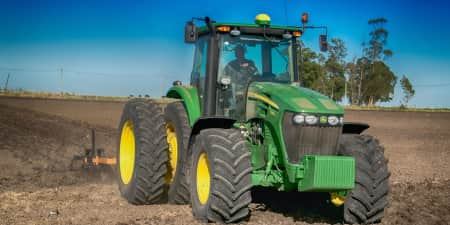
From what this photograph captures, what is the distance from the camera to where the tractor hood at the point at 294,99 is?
25.7ft

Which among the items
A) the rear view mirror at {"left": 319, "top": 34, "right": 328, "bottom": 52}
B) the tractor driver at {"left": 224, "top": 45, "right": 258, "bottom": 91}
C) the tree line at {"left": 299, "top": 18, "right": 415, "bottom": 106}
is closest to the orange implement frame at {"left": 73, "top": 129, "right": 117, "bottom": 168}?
the tractor driver at {"left": 224, "top": 45, "right": 258, "bottom": 91}

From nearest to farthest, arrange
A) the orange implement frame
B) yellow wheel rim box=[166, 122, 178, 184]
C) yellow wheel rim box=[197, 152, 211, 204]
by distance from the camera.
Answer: yellow wheel rim box=[197, 152, 211, 204] → yellow wheel rim box=[166, 122, 178, 184] → the orange implement frame

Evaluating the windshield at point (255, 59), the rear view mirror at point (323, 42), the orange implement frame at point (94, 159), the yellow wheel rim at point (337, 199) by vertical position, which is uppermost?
the rear view mirror at point (323, 42)

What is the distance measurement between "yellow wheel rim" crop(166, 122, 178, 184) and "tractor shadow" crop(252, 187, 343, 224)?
4.53 ft

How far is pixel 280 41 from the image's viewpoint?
931cm

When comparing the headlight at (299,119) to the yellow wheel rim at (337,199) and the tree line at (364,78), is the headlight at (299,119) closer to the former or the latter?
the yellow wheel rim at (337,199)

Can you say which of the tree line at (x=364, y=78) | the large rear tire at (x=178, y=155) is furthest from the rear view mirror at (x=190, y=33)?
the tree line at (x=364, y=78)

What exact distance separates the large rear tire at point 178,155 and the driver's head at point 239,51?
1361mm

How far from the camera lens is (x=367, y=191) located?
763cm

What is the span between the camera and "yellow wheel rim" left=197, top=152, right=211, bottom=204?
8.11 metres

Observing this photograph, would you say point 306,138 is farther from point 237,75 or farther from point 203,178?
point 237,75

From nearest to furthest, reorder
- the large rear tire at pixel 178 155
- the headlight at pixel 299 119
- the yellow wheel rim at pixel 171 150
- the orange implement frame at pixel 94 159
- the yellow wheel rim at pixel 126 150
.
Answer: the headlight at pixel 299 119 < the large rear tire at pixel 178 155 < the yellow wheel rim at pixel 171 150 < the yellow wheel rim at pixel 126 150 < the orange implement frame at pixel 94 159

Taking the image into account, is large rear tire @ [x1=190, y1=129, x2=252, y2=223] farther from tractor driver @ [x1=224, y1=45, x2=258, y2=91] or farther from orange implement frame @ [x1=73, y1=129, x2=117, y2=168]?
orange implement frame @ [x1=73, y1=129, x2=117, y2=168]

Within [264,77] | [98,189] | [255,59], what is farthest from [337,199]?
[98,189]
